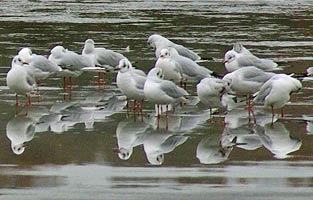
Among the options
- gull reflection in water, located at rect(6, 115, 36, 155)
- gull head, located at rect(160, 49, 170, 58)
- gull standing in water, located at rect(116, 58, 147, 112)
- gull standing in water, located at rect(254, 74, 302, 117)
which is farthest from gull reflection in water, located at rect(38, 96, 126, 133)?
gull standing in water, located at rect(254, 74, 302, 117)

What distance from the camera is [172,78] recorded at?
1617 centimetres

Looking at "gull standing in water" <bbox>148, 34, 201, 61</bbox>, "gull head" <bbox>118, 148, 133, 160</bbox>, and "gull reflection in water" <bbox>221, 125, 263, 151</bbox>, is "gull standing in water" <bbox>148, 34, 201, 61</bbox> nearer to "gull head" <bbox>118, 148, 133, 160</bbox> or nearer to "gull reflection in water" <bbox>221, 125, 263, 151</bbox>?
"gull reflection in water" <bbox>221, 125, 263, 151</bbox>

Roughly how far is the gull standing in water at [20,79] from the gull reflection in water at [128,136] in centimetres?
198

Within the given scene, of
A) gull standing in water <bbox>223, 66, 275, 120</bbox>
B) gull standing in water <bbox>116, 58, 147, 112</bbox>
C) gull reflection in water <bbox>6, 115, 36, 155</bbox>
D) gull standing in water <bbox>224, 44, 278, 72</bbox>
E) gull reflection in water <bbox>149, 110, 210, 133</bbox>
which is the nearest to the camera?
gull reflection in water <bbox>6, 115, 36, 155</bbox>

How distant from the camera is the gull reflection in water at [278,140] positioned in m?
11.9

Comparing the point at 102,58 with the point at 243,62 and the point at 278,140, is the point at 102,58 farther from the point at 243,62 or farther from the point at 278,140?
the point at 278,140

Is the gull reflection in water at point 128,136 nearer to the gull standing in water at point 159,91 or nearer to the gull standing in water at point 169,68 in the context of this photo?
the gull standing in water at point 159,91

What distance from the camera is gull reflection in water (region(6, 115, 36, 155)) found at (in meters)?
12.2

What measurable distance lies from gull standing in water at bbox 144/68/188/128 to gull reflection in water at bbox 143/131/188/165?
2.57ft

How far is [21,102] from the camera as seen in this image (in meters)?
15.5

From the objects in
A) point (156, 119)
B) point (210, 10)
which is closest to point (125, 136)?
point (156, 119)


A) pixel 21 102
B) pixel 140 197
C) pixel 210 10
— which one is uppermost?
pixel 140 197

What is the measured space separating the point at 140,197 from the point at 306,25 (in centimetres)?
2023

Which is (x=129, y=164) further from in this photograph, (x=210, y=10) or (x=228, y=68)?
(x=210, y=10)
